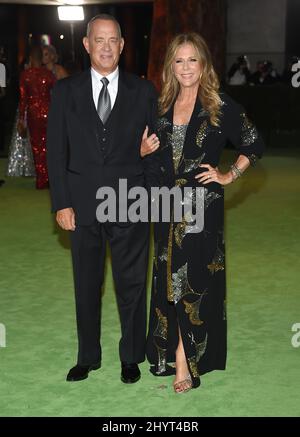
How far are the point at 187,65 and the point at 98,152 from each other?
0.55 meters

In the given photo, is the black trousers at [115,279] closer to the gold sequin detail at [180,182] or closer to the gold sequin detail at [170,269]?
the gold sequin detail at [170,269]

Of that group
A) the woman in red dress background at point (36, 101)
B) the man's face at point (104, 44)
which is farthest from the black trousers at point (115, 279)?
the woman in red dress background at point (36, 101)

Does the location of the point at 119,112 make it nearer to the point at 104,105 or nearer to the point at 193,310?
the point at 104,105

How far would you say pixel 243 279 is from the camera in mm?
5895

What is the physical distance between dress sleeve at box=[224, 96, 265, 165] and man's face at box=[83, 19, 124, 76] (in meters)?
0.54

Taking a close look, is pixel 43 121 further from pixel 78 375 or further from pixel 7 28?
pixel 7 28

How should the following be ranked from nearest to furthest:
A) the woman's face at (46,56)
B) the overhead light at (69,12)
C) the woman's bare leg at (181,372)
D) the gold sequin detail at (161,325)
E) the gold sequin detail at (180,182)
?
1. the gold sequin detail at (180,182)
2. the woman's bare leg at (181,372)
3. the gold sequin detail at (161,325)
4. the woman's face at (46,56)
5. the overhead light at (69,12)

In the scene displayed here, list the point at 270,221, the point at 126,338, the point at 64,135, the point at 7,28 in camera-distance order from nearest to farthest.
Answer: the point at 64,135
the point at 126,338
the point at 270,221
the point at 7,28

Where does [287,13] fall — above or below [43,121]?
above

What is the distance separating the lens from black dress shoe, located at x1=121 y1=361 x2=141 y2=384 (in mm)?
3915

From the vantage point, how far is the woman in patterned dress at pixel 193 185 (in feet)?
11.9

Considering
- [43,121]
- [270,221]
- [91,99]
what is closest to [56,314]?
[91,99]

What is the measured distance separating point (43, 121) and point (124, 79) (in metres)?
6.13

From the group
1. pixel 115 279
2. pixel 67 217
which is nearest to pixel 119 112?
pixel 67 217
